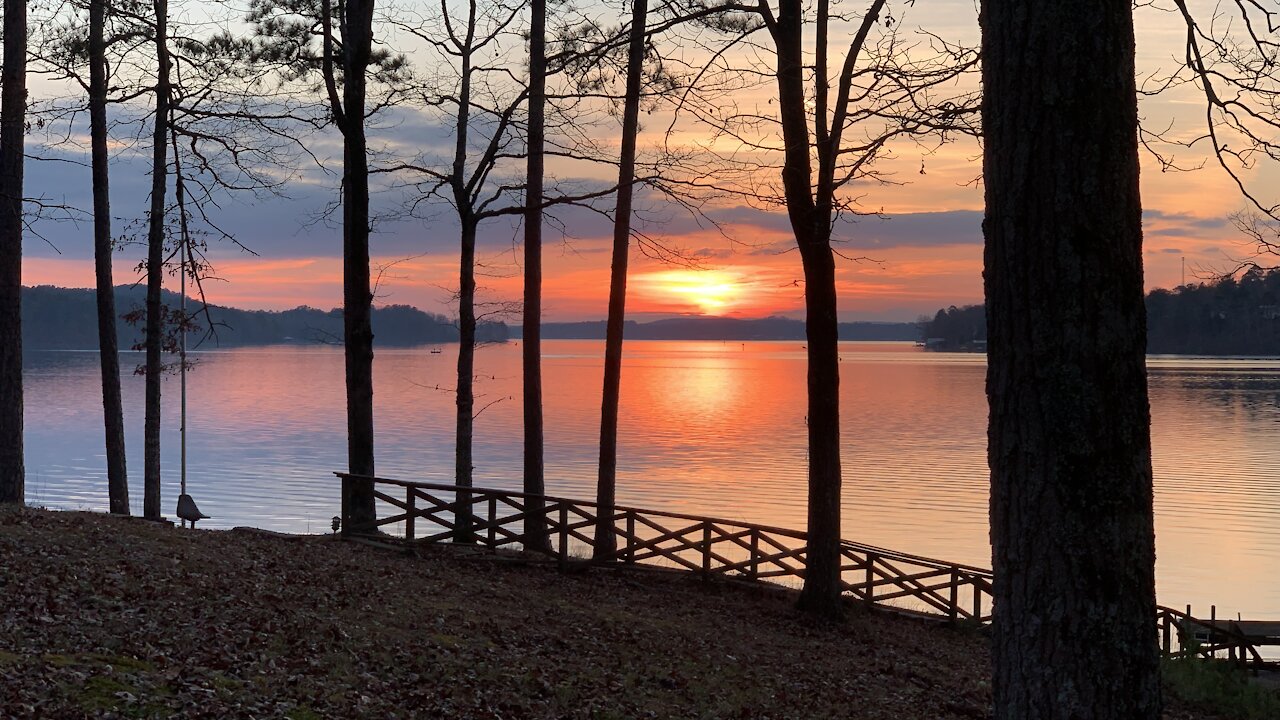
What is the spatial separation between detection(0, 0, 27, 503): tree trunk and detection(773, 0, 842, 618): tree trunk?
1274cm

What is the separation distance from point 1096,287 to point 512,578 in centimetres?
1351

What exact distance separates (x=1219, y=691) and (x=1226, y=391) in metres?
91.3

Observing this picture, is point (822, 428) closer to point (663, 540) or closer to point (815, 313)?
point (815, 313)

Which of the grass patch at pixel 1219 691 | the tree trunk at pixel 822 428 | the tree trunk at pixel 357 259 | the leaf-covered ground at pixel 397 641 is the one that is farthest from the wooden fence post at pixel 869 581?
Result: the tree trunk at pixel 357 259

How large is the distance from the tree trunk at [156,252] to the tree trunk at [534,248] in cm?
783

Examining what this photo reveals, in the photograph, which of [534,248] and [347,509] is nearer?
[347,509]

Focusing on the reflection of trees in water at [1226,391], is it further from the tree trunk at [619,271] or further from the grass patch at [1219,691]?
the tree trunk at [619,271]

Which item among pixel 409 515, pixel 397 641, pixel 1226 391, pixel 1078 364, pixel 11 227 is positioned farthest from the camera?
pixel 1226 391

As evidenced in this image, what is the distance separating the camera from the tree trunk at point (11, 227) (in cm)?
1709

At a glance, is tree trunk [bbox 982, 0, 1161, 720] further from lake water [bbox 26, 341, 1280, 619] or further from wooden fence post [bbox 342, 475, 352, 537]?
lake water [bbox 26, 341, 1280, 619]

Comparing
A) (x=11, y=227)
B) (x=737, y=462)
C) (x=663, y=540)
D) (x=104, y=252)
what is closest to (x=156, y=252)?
(x=104, y=252)

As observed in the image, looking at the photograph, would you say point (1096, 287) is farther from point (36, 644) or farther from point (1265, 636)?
point (1265, 636)

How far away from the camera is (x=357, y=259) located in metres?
18.2

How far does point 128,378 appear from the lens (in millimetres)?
128750
